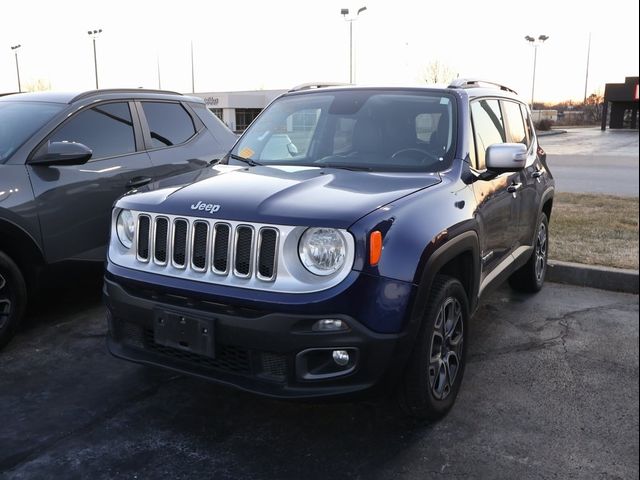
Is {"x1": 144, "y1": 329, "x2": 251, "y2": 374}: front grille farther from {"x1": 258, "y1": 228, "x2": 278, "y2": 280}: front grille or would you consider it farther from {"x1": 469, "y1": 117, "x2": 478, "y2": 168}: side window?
{"x1": 469, "y1": 117, "x2": 478, "y2": 168}: side window

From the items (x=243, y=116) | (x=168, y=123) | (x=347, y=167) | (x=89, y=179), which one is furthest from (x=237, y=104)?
(x=347, y=167)

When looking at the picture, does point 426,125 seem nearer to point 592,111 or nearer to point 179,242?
point 179,242

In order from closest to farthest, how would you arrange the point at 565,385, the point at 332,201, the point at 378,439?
the point at 332,201, the point at 378,439, the point at 565,385

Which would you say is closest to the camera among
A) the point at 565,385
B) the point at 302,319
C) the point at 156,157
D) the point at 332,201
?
the point at 302,319

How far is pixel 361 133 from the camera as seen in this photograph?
406cm

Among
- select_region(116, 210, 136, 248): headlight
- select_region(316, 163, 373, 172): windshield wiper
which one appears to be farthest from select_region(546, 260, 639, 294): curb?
select_region(116, 210, 136, 248): headlight

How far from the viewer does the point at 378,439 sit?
316 centimetres

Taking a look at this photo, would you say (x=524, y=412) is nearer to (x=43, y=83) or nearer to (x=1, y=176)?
(x=1, y=176)

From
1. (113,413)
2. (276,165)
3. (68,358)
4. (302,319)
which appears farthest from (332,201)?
(68,358)

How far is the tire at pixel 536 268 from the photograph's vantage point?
17.9 feet

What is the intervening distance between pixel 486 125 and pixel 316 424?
2361 millimetres

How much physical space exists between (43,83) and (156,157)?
7.48 meters

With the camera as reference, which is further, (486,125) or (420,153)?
(486,125)

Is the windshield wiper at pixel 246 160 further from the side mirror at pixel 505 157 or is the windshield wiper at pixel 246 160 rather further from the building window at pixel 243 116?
the building window at pixel 243 116
